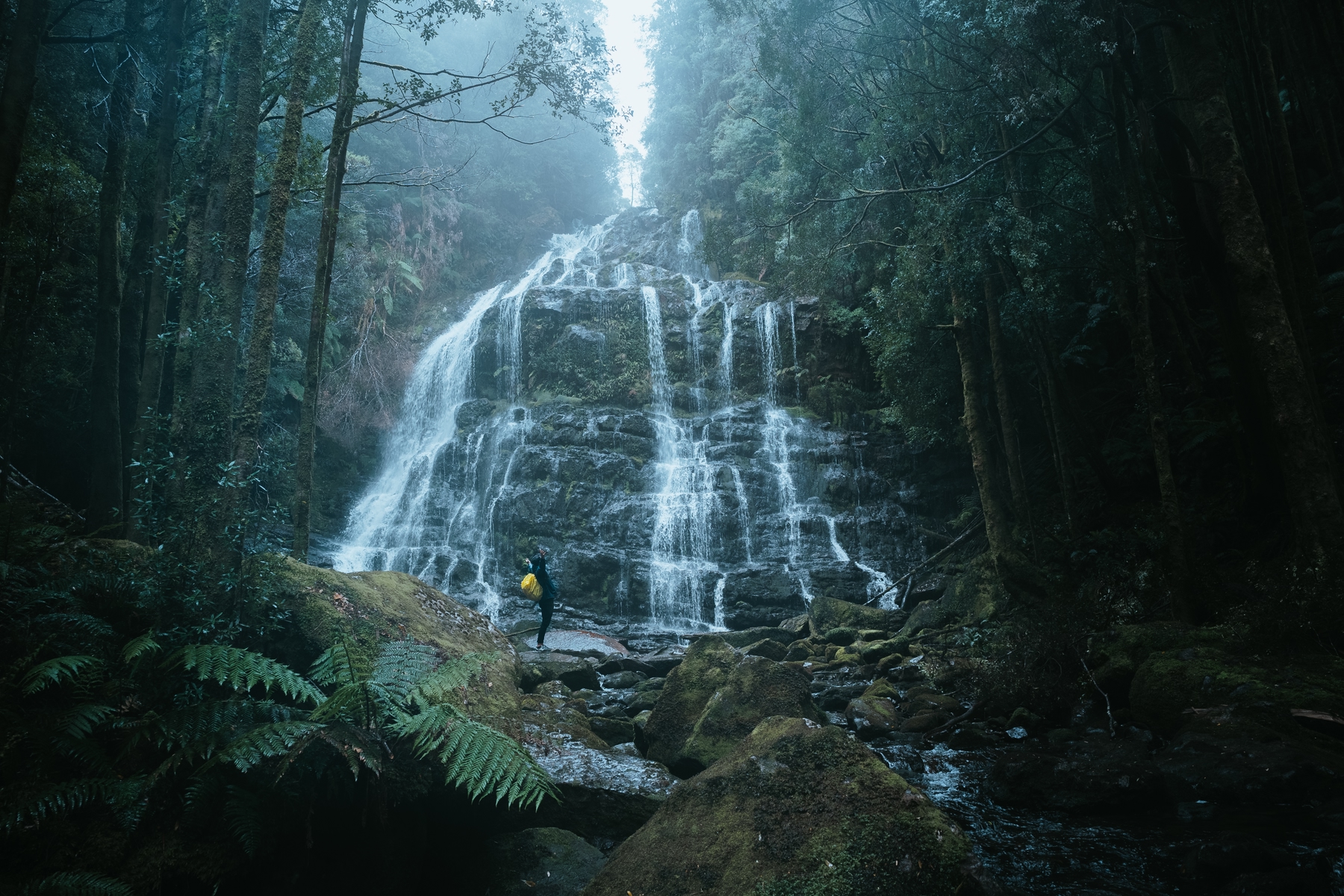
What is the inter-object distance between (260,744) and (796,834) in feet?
7.80

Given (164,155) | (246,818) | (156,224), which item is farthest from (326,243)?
(246,818)

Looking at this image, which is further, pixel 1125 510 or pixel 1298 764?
pixel 1125 510

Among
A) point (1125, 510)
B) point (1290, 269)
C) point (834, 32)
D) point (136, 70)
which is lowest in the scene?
point (1125, 510)

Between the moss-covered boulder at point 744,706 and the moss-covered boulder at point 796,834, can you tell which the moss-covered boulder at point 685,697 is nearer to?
the moss-covered boulder at point 744,706

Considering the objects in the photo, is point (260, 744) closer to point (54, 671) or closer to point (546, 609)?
point (54, 671)

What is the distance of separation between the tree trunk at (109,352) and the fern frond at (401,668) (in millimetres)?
5995

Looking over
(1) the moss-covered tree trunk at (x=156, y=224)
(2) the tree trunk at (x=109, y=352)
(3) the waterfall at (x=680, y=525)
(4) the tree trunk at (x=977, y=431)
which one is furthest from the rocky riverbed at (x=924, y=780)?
(3) the waterfall at (x=680, y=525)

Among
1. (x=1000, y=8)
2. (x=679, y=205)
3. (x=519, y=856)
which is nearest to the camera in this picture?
(x=519, y=856)

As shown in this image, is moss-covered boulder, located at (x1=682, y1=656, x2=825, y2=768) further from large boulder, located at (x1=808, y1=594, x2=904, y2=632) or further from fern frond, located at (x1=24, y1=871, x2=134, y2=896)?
large boulder, located at (x1=808, y1=594, x2=904, y2=632)

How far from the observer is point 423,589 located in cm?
656

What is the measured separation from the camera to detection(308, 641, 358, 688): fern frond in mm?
3352

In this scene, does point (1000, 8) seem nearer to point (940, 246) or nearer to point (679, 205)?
point (940, 246)

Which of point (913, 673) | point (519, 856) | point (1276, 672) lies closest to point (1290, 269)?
point (1276, 672)

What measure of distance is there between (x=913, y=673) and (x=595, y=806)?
6167 millimetres
